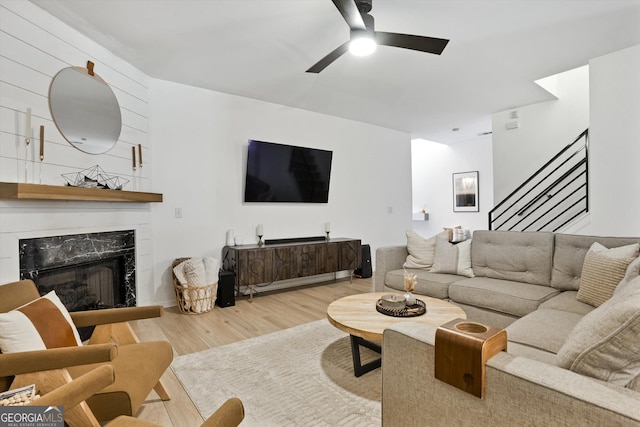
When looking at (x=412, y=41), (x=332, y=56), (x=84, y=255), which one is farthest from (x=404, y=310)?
(x=84, y=255)

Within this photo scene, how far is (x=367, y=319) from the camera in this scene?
206cm

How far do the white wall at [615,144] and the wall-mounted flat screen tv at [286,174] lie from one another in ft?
10.7

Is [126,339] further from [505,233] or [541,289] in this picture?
[505,233]

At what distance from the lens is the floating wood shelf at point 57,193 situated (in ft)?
6.88

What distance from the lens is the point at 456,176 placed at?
761 cm

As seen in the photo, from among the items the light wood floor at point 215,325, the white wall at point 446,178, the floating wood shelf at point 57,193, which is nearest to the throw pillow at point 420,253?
the light wood floor at point 215,325

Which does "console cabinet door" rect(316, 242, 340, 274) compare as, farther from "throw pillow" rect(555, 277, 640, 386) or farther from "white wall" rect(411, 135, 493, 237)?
"white wall" rect(411, 135, 493, 237)

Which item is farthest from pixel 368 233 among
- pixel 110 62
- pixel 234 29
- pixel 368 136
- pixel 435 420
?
pixel 435 420

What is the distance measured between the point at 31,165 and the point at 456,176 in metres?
7.50

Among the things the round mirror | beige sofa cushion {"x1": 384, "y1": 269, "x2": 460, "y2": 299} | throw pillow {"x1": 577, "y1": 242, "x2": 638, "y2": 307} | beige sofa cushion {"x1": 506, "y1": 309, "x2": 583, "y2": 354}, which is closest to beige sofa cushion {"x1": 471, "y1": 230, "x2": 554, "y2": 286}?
beige sofa cushion {"x1": 384, "y1": 269, "x2": 460, "y2": 299}

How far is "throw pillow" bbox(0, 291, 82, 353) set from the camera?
1.32 meters

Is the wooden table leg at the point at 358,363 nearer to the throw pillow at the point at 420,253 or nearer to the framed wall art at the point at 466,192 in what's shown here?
the throw pillow at the point at 420,253

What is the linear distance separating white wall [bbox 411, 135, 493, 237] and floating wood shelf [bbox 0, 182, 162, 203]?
6.67 m

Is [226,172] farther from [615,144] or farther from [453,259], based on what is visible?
[615,144]
